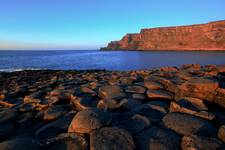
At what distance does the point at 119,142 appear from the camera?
2814mm

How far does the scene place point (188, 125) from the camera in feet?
11.3

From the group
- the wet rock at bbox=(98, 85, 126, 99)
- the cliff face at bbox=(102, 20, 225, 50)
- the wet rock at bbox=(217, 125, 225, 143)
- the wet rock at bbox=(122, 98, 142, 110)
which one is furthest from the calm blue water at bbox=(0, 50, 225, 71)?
the cliff face at bbox=(102, 20, 225, 50)

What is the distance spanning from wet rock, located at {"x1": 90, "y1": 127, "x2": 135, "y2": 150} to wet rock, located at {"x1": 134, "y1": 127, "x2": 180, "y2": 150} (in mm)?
193

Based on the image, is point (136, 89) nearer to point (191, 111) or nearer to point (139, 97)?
point (139, 97)

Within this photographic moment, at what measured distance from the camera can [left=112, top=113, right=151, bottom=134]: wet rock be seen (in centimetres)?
343

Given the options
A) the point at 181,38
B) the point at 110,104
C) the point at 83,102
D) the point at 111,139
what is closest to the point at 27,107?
the point at 83,102

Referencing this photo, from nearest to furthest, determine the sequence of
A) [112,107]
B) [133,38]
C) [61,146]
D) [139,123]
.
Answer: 1. [61,146]
2. [139,123]
3. [112,107]
4. [133,38]

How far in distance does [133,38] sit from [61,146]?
534ft

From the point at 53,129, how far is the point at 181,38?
13396 centimetres

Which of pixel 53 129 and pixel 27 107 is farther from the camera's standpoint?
pixel 27 107

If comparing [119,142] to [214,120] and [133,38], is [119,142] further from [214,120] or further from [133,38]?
[133,38]

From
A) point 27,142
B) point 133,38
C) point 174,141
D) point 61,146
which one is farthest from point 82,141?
point 133,38

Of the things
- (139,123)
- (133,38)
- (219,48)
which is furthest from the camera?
(133,38)

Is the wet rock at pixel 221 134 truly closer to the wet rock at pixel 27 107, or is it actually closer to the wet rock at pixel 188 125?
the wet rock at pixel 188 125
